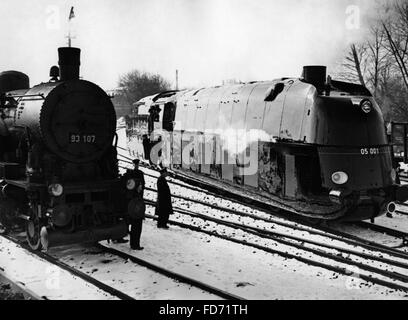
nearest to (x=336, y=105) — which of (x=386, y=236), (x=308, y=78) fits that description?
(x=308, y=78)

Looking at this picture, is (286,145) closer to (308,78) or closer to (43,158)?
(308,78)

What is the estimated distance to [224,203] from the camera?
1272 centimetres

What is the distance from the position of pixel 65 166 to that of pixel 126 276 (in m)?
2.51

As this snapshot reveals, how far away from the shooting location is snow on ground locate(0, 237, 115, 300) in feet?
20.3

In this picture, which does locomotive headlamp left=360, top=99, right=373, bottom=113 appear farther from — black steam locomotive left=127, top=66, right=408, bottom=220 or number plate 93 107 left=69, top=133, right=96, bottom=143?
number plate 93 107 left=69, top=133, right=96, bottom=143

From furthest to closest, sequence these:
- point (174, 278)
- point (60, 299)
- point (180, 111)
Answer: point (180, 111), point (174, 278), point (60, 299)

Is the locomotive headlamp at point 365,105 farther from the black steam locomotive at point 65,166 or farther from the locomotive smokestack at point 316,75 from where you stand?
the black steam locomotive at point 65,166

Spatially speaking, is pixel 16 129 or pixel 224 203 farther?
pixel 224 203

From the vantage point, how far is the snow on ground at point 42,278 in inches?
243

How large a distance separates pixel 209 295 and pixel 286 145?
16.9 feet

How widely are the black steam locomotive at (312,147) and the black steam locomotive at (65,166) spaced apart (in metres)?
4.16

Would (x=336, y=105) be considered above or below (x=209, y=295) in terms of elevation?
above

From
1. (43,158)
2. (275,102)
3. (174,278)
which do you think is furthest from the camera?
(275,102)

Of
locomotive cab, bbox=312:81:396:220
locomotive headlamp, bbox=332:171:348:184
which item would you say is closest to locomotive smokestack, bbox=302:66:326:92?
locomotive cab, bbox=312:81:396:220
